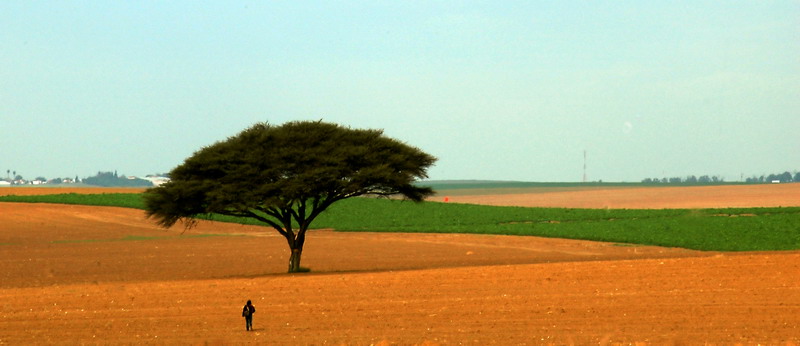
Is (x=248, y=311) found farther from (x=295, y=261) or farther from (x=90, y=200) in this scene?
(x=90, y=200)

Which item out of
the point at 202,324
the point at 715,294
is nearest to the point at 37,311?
the point at 202,324

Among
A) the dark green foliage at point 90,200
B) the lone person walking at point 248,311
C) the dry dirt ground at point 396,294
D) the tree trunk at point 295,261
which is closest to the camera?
the lone person walking at point 248,311

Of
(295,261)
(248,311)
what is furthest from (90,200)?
(248,311)

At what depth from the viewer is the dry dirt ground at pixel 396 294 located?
86.9 ft

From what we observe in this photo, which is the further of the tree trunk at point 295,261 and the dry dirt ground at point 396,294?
the tree trunk at point 295,261

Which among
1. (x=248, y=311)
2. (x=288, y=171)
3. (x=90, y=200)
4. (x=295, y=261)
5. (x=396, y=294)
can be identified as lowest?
(x=396, y=294)

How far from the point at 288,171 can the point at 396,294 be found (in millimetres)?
13239

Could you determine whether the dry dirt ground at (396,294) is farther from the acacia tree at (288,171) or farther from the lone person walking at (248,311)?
the acacia tree at (288,171)

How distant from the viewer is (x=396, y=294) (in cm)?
3684

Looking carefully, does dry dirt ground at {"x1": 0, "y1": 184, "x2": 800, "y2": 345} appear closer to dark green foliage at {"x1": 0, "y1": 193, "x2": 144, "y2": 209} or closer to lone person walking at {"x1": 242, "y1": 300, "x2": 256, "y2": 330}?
lone person walking at {"x1": 242, "y1": 300, "x2": 256, "y2": 330}

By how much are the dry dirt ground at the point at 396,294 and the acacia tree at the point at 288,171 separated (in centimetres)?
364

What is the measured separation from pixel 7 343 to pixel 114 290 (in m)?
15.2

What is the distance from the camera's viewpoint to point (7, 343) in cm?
2578

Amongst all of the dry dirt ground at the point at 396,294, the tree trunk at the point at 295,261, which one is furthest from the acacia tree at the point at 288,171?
the dry dirt ground at the point at 396,294
